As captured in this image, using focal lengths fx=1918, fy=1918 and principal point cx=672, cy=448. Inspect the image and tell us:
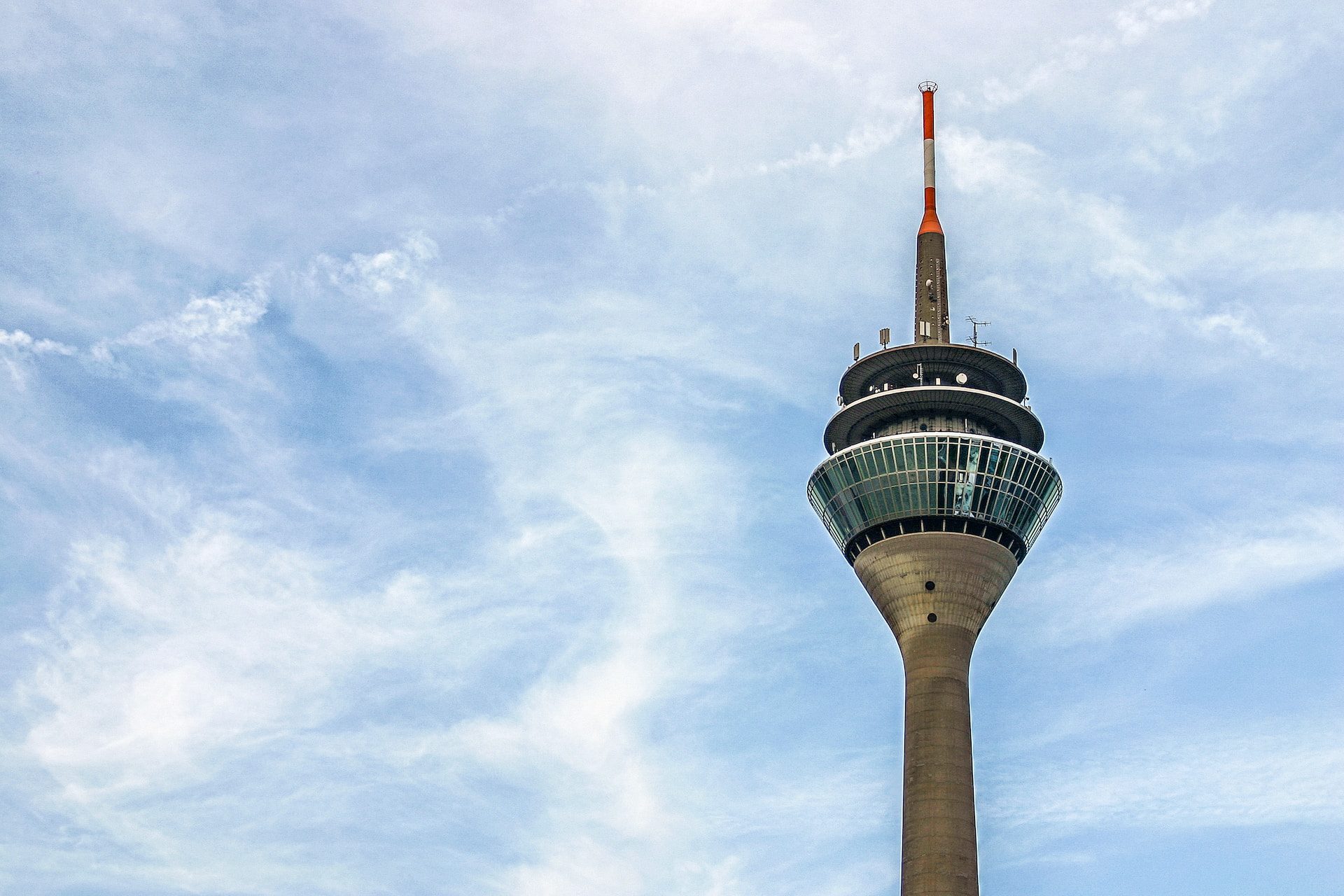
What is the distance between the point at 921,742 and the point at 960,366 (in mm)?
31769

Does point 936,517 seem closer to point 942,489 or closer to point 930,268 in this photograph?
point 942,489

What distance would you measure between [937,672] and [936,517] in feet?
42.2

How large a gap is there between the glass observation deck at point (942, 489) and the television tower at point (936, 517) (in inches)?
4.4

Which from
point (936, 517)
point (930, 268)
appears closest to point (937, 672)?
point (936, 517)

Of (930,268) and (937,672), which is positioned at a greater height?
(930,268)

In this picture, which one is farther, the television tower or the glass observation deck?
the glass observation deck

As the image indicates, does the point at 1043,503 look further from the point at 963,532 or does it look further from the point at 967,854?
the point at 967,854

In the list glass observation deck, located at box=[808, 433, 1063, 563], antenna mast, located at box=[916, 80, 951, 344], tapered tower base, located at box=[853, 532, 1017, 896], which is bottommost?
tapered tower base, located at box=[853, 532, 1017, 896]

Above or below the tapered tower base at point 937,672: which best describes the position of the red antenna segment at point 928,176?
above

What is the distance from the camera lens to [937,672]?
5792 inches

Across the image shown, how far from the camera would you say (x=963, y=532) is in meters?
152

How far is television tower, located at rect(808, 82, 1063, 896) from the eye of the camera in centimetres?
14375

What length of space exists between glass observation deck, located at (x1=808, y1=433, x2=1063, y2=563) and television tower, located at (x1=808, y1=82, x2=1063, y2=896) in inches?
4.4

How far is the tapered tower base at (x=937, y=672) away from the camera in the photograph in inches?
5581
